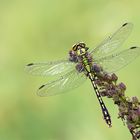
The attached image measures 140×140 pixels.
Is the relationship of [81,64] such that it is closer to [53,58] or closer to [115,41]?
[115,41]

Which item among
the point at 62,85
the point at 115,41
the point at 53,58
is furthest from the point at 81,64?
the point at 53,58

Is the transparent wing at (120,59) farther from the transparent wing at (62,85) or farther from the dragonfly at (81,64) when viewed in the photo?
the transparent wing at (62,85)

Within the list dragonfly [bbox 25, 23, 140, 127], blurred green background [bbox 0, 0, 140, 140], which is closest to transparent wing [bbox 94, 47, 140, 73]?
dragonfly [bbox 25, 23, 140, 127]

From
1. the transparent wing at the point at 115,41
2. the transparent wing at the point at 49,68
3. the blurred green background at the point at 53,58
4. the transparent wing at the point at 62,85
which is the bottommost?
the transparent wing at the point at 62,85

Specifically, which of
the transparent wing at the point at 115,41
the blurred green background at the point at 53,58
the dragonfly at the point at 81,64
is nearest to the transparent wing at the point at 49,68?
the dragonfly at the point at 81,64

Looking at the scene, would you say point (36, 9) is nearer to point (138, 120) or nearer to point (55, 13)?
point (55, 13)

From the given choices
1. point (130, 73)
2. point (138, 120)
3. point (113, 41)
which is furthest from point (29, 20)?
point (138, 120)

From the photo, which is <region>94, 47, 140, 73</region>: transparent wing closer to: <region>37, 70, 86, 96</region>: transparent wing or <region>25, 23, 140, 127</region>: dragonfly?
<region>25, 23, 140, 127</region>: dragonfly
